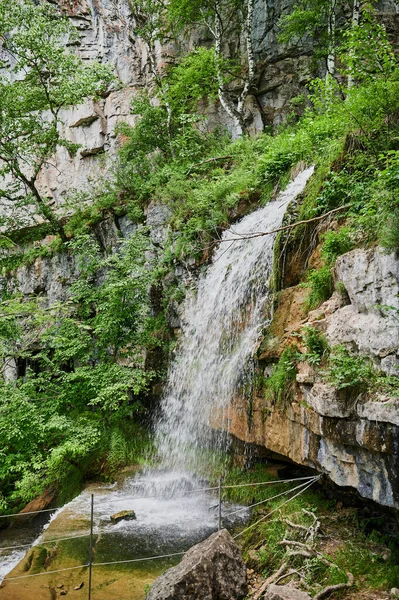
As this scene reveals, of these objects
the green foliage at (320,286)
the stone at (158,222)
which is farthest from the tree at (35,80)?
the green foliage at (320,286)

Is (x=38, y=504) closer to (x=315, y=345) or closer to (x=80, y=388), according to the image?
(x=80, y=388)

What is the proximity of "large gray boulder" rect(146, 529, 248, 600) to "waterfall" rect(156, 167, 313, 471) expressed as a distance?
278cm

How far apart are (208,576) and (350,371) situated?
2.61 m

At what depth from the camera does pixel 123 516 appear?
673 cm

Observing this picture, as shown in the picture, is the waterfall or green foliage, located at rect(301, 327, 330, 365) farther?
the waterfall

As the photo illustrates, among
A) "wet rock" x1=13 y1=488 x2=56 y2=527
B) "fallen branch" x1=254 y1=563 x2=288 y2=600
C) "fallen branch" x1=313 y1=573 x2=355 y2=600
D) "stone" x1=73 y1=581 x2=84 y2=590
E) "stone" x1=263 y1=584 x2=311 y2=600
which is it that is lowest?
"wet rock" x1=13 y1=488 x2=56 y2=527

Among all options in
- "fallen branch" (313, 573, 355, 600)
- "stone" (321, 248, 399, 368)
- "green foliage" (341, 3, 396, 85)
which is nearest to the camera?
"fallen branch" (313, 573, 355, 600)

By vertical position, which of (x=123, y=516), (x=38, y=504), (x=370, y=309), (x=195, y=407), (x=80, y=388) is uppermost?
(x=370, y=309)

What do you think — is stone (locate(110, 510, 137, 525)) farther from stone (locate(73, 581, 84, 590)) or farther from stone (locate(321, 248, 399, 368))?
stone (locate(321, 248, 399, 368))

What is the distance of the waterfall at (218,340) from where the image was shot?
751cm

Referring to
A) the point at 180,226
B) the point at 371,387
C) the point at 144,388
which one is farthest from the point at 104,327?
the point at 371,387

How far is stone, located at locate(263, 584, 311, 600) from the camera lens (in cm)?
386

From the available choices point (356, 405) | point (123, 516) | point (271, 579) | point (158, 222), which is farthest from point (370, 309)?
point (158, 222)

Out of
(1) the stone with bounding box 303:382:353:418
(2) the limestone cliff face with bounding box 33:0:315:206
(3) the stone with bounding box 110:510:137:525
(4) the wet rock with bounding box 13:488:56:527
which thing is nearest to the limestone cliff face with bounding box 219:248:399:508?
(1) the stone with bounding box 303:382:353:418
